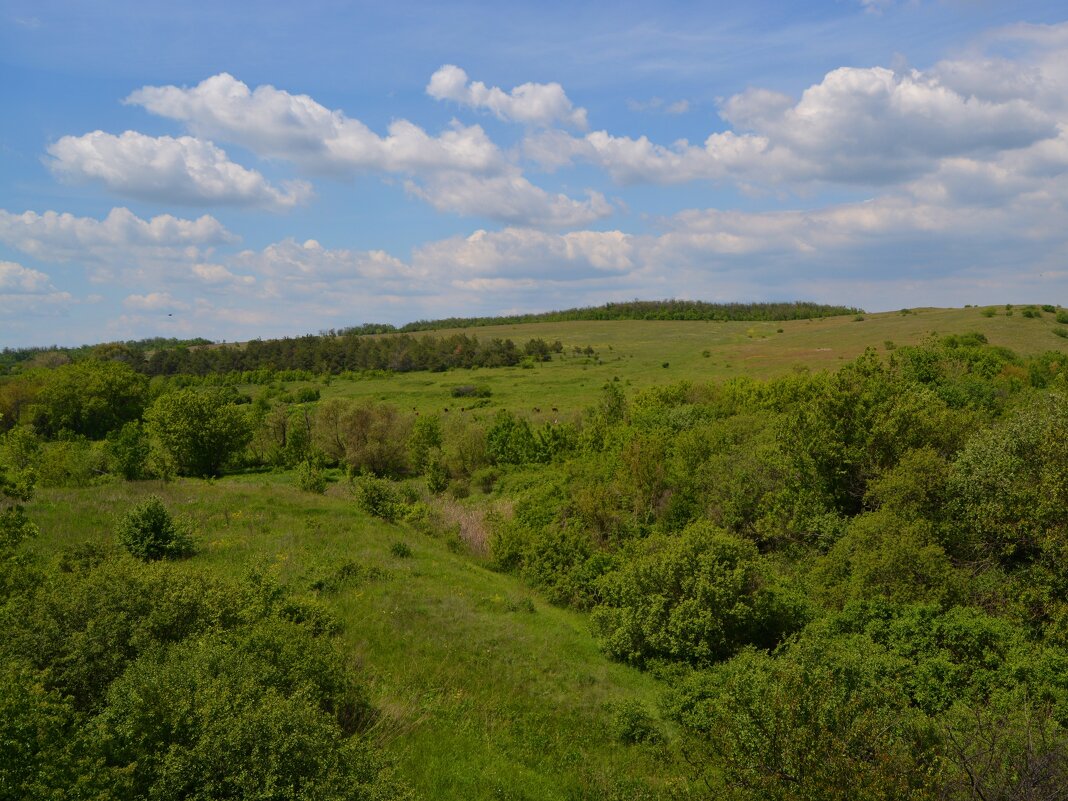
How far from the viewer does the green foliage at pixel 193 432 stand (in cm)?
5384

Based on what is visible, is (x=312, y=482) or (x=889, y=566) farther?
(x=312, y=482)

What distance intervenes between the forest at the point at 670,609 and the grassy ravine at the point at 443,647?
9.4 inches

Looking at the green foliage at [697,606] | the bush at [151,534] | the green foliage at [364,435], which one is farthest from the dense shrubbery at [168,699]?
the green foliage at [364,435]

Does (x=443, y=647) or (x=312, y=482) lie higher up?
(x=312, y=482)

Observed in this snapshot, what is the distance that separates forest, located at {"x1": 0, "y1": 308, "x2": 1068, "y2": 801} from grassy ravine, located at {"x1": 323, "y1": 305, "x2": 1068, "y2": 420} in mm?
22998

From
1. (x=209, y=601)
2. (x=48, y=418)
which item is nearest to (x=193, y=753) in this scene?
(x=209, y=601)

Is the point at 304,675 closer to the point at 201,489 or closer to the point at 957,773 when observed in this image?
the point at 957,773

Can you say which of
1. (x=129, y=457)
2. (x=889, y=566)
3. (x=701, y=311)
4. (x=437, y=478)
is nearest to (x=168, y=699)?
(x=889, y=566)

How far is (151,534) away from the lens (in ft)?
73.8

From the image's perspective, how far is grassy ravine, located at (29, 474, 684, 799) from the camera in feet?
43.0

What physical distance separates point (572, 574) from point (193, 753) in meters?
20.4

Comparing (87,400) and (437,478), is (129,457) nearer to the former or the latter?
(437,478)

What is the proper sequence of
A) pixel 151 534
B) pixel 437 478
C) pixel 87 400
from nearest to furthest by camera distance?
pixel 151 534 → pixel 437 478 → pixel 87 400

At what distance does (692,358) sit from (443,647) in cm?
8016
